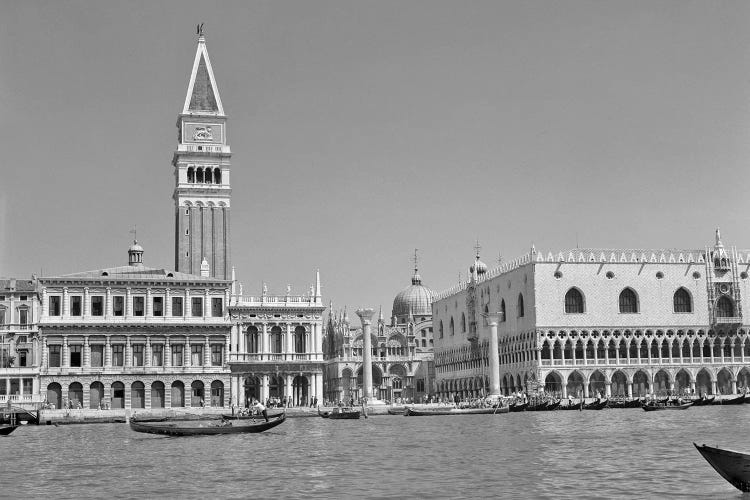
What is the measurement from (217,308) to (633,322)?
36.1m

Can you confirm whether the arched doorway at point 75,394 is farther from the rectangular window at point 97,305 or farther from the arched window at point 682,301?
the arched window at point 682,301

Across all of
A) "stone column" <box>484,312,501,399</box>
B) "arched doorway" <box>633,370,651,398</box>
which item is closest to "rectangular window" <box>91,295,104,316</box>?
"stone column" <box>484,312,501,399</box>

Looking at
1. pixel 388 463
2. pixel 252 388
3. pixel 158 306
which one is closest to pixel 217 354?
pixel 158 306

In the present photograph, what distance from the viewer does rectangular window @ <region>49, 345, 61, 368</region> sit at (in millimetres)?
73750

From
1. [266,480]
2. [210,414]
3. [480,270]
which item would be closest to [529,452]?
[266,480]

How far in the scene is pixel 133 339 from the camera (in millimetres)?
75125

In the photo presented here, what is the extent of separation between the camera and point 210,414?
231ft

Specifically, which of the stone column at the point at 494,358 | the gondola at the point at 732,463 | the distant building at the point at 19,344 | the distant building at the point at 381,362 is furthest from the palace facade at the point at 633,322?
the gondola at the point at 732,463

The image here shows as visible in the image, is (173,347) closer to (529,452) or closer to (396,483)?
(529,452)

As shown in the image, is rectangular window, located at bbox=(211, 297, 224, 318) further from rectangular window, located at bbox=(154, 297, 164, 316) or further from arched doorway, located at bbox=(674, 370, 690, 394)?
arched doorway, located at bbox=(674, 370, 690, 394)

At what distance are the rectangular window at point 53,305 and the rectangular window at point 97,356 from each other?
11.5 ft

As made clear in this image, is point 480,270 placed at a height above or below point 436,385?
above

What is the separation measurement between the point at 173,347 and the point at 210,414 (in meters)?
7.71

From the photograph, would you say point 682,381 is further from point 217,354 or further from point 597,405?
point 217,354
